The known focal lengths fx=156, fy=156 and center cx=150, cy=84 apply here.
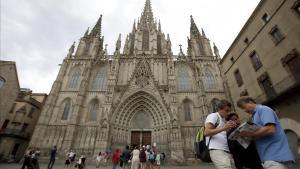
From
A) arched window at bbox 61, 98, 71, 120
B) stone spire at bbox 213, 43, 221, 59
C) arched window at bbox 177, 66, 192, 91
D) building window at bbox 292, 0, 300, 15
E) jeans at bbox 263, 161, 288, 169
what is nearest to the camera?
jeans at bbox 263, 161, 288, 169

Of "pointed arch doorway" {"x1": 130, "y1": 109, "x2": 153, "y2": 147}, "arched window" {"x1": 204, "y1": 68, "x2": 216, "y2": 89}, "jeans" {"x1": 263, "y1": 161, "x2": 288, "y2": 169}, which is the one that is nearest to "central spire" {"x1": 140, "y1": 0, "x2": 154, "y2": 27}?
"arched window" {"x1": 204, "y1": 68, "x2": 216, "y2": 89}

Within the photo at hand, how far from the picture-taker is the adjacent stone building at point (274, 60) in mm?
10617

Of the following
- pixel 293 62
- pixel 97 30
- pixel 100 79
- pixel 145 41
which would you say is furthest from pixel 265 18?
pixel 97 30

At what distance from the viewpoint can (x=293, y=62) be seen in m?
10.9

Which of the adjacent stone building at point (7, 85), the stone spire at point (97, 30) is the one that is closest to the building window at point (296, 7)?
the adjacent stone building at point (7, 85)

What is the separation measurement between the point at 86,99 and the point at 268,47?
2312 centimetres

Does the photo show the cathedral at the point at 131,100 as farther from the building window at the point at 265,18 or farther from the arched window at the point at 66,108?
the building window at the point at 265,18

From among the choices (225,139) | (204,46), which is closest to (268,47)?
(225,139)

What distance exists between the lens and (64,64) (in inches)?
1057

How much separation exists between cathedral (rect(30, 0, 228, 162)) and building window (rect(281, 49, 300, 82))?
1154 cm

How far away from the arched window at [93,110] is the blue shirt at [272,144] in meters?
23.0

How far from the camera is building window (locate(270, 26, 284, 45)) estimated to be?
39.4 ft

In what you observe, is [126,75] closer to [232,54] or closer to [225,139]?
[232,54]

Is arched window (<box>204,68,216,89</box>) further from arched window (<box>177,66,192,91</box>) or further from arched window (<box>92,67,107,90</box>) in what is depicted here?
arched window (<box>92,67,107,90</box>)
